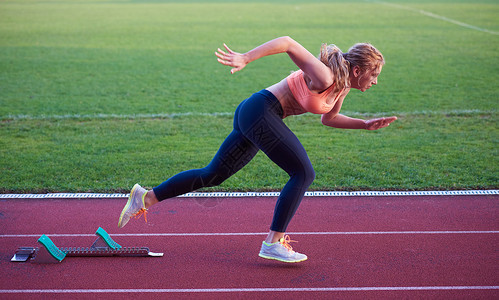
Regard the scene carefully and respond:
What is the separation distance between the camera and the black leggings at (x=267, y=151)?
152 inches

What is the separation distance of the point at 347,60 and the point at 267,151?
886 millimetres

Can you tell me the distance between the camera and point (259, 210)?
532 cm

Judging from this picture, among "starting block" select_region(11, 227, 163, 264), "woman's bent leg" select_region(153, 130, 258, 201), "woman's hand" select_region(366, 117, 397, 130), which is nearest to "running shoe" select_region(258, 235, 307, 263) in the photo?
"woman's bent leg" select_region(153, 130, 258, 201)

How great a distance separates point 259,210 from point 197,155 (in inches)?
79.7

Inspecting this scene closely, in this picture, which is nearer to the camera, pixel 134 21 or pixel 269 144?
pixel 269 144

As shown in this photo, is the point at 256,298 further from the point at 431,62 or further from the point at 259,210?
the point at 431,62

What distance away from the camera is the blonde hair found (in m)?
3.70

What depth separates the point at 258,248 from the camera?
4.52m

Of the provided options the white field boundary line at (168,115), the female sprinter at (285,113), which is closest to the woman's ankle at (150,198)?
the female sprinter at (285,113)

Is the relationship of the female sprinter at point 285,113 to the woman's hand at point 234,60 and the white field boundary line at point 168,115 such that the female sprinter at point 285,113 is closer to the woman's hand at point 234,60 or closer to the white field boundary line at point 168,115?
the woman's hand at point 234,60

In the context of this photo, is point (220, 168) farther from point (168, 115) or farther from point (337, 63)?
point (168, 115)

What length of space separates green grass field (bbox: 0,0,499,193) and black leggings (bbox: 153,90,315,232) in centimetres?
183

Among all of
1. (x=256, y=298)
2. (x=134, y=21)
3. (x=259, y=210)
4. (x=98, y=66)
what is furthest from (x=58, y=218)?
(x=134, y=21)

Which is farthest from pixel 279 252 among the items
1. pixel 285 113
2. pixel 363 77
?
pixel 363 77
